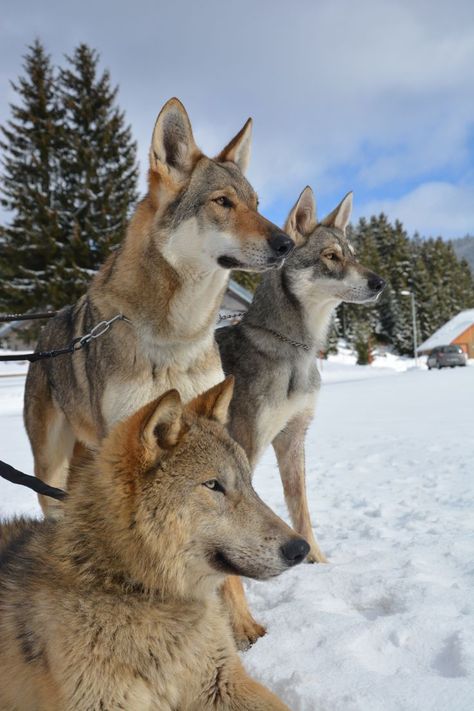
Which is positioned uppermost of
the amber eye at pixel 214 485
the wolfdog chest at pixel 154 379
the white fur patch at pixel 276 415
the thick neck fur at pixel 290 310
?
the thick neck fur at pixel 290 310

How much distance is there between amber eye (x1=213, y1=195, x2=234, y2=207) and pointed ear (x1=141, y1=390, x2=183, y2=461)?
1.75 metres

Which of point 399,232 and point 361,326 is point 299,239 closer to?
point 361,326

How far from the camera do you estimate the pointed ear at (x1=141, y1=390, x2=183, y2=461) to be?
265 cm

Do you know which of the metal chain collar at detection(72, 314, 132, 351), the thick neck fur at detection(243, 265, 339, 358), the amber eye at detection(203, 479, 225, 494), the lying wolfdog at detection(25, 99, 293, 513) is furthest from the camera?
the thick neck fur at detection(243, 265, 339, 358)

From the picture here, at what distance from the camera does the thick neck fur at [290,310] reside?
514 cm

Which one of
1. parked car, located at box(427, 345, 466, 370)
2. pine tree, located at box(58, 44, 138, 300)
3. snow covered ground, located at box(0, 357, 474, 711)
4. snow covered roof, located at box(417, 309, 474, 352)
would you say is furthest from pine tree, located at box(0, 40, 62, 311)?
snow covered roof, located at box(417, 309, 474, 352)

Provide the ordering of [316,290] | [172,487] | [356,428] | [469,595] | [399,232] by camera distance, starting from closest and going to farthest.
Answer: [172,487] → [469,595] → [316,290] → [356,428] → [399,232]

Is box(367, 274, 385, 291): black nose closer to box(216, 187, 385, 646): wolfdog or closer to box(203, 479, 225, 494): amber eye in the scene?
box(216, 187, 385, 646): wolfdog

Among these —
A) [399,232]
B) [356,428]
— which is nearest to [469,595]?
[356,428]

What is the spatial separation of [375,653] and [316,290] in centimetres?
320

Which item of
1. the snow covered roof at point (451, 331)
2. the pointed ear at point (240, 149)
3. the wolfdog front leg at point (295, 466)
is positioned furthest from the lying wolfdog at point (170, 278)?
the snow covered roof at point (451, 331)

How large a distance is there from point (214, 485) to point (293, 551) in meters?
0.49

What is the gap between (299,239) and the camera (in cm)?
553

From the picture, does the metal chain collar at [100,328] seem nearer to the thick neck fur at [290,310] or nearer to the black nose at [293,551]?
the thick neck fur at [290,310]
